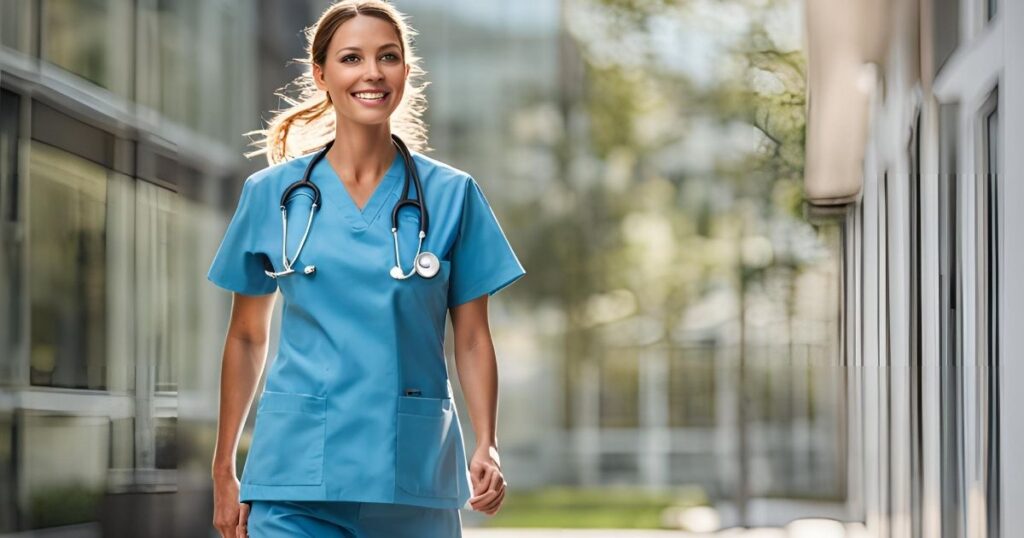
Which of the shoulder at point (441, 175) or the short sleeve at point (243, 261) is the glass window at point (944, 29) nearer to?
the shoulder at point (441, 175)

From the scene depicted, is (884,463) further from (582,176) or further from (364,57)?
(364,57)

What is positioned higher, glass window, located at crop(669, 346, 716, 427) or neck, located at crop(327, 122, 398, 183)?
neck, located at crop(327, 122, 398, 183)

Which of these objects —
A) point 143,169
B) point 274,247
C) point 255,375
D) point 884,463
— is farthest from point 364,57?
point 884,463

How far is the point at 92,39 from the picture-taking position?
3689 mm

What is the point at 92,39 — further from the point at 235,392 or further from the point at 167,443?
the point at 235,392

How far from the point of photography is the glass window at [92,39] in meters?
3.53

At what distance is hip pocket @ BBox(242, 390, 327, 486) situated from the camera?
1672 mm

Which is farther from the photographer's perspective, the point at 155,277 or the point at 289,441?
the point at 155,277

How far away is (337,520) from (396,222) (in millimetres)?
318

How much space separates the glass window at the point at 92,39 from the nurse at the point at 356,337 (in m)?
1.91

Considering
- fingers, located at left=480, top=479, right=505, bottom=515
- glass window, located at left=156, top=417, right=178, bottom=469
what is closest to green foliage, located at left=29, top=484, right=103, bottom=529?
glass window, located at left=156, top=417, right=178, bottom=469

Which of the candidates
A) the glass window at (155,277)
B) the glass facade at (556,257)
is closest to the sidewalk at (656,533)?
the glass facade at (556,257)

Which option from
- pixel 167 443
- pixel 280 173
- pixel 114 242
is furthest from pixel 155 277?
pixel 280 173

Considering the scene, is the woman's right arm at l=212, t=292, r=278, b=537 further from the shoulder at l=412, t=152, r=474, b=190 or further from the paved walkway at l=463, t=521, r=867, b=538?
the paved walkway at l=463, t=521, r=867, b=538
